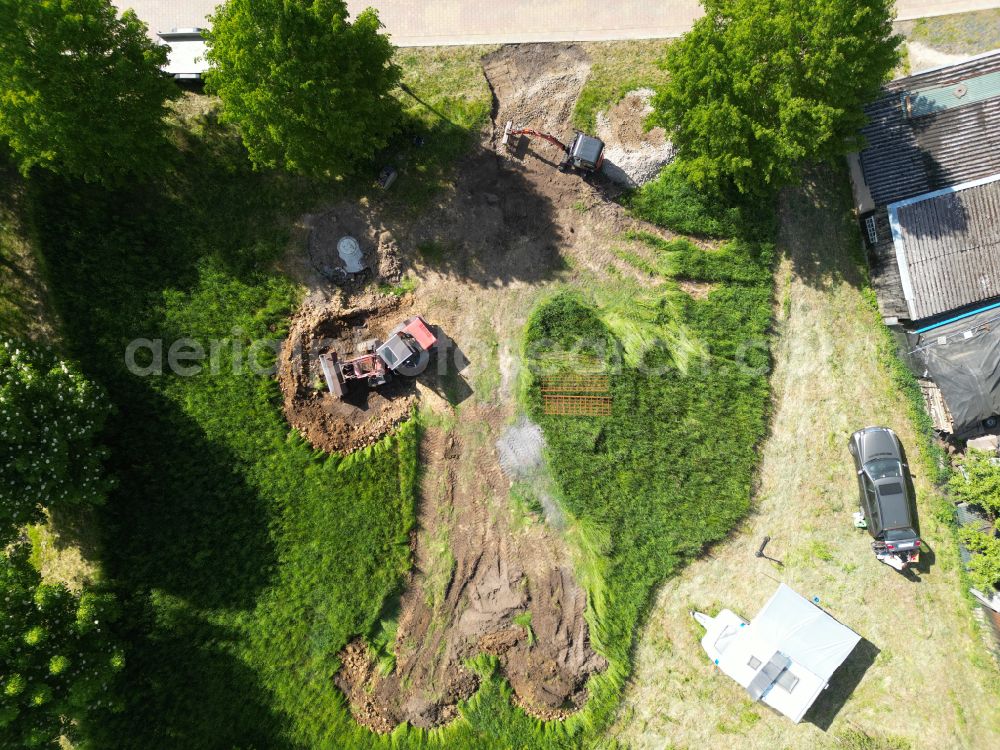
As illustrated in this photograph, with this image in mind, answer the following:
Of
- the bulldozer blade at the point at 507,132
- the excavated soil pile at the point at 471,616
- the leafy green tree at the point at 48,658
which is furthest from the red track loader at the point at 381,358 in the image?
the leafy green tree at the point at 48,658

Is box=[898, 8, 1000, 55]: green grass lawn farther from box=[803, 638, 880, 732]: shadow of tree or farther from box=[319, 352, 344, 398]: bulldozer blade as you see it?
box=[319, 352, 344, 398]: bulldozer blade

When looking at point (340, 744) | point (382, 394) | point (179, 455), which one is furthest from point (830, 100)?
point (340, 744)

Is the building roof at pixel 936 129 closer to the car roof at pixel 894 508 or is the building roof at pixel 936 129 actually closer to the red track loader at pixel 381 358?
the car roof at pixel 894 508

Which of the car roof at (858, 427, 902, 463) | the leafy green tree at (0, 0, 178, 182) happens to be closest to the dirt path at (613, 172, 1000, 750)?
the car roof at (858, 427, 902, 463)

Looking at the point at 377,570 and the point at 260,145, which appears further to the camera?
the point at 377,570

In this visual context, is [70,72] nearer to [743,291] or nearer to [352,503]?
[352,503]

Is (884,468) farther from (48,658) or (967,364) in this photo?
(48,658)

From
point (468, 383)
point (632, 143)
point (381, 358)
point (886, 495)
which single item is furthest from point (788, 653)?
point (632, 143)
